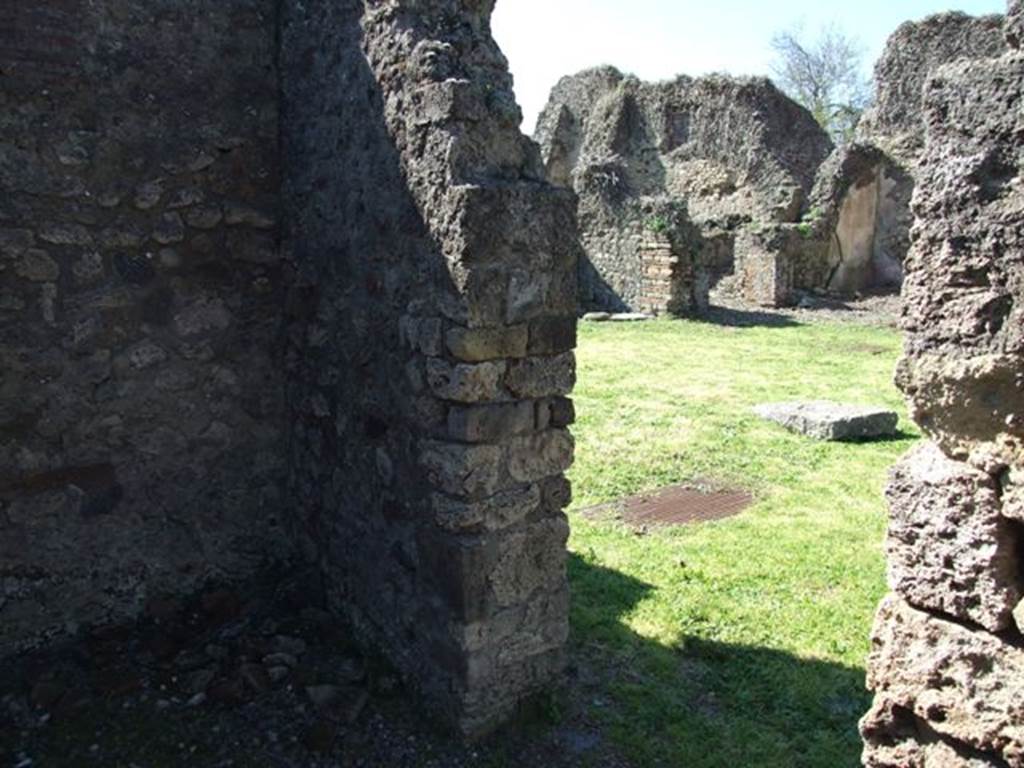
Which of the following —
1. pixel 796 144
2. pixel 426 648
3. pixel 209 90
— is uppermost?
pixel 796 144

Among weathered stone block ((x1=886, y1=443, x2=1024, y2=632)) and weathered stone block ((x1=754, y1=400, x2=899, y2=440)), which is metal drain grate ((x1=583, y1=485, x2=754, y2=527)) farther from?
weathered stone block ((x1=886, y1=443, x2=1024, y2=632))

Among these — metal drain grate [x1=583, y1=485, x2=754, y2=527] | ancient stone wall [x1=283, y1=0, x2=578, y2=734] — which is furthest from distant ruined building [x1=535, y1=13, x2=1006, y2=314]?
ancient stone wall [x1=283, y1=0, x2=578, y2=734]

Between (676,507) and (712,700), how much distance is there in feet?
8.64

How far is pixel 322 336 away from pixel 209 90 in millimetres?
1393

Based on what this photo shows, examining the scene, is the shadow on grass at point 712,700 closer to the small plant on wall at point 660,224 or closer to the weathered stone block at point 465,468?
the weathered stone block at point 465,468

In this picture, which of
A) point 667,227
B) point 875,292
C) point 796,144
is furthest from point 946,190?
point 796,144

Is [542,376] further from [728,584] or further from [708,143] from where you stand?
[708,143]

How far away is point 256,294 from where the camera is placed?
4820mm

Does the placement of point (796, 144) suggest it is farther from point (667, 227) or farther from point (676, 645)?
point (676, 645)

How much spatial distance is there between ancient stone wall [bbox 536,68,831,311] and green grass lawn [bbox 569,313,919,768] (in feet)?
27.4

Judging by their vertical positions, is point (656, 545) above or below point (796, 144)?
below

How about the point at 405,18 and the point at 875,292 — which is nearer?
the point at 405,18

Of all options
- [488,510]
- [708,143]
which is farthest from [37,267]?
[708,143]

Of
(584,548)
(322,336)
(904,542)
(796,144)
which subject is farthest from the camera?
(796,144)
